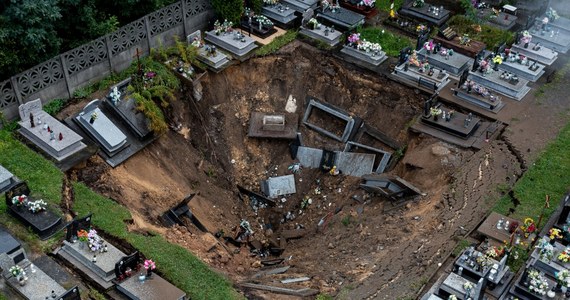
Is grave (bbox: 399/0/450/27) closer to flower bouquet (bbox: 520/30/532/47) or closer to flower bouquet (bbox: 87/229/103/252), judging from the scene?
flower bouquet (bbox: 520/30/532/47)

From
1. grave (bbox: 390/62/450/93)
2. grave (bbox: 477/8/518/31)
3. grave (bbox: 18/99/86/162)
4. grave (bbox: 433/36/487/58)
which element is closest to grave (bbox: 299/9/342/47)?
grave (bbox: 390/62/450/93)

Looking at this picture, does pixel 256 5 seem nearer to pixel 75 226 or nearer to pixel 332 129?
pixel 332 129


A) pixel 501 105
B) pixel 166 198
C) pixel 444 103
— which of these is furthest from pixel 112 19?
pixel 501 105

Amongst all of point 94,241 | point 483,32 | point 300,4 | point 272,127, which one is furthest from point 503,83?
point 94,241

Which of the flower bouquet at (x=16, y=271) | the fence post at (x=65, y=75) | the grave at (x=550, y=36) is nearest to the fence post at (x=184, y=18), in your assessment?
the fence post at (x=65, y=75)

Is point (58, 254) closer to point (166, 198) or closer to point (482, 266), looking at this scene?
point (166, 198)
